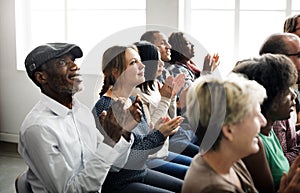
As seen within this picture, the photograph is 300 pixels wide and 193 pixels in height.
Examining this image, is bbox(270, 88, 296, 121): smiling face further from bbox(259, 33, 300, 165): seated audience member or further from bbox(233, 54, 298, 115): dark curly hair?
bbox(259, 33, 300, 165): seated audience member

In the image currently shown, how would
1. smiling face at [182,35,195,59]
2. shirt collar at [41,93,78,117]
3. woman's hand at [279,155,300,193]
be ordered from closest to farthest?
woman's hand at [279,155,300,193], shirt collar at [41,93,78,117], smiling face at [182,35,195,59]

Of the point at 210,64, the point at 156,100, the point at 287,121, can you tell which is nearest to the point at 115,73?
the point at 156,100

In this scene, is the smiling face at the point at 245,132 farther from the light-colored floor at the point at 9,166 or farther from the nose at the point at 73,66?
the light-colored floor at the point at 9,166

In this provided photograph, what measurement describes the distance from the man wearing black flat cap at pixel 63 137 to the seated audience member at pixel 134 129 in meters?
0.11

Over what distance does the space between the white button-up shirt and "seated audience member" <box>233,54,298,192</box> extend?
541mm

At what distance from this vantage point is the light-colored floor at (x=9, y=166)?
13.5 ft

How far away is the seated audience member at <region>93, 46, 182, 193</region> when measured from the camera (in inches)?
88.7

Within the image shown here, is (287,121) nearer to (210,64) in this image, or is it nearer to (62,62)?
(210,64)

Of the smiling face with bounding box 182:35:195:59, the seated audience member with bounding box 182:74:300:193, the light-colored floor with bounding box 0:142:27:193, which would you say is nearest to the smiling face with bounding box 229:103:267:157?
the seated audience member with bounding box 182:74:300:193

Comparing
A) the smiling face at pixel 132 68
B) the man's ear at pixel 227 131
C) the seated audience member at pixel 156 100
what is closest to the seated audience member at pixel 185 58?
the seated audience member at pixel 156 100

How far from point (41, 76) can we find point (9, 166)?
2.74m

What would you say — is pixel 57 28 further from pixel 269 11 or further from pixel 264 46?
pixel 264 46

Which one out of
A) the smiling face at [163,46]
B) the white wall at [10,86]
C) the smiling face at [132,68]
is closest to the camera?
the smiling face at [132,68]

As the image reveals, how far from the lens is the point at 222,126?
1.52 m
